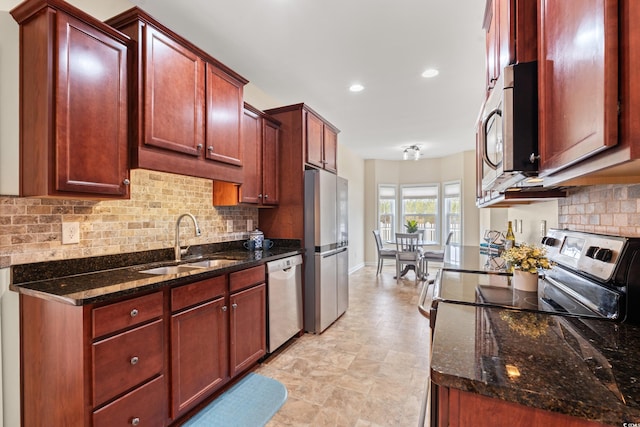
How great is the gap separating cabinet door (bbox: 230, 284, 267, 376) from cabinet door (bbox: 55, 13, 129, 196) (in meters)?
1.09

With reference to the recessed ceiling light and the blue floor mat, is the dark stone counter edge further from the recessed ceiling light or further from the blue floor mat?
the recessed ceiling light

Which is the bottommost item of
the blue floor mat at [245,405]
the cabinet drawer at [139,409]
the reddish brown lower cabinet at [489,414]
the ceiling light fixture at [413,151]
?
the blue floor mat at [245,405]

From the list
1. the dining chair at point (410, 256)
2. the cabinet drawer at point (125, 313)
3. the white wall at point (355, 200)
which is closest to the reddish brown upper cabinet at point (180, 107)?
the cabinet drawer at point (125, 313)

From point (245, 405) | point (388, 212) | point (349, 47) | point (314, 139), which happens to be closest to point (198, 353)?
point (245, 405)

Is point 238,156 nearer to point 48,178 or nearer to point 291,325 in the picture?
point 48,178

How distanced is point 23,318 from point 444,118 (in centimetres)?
485

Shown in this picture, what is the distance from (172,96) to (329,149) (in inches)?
83.1

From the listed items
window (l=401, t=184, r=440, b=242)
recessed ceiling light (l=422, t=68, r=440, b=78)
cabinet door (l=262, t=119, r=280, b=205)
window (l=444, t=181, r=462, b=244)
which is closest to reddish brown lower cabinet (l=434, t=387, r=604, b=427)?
cabinet door (l=262, t=119, r=280, b=205)

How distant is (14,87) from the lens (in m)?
1.44

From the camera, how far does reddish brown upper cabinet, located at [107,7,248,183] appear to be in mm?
1685

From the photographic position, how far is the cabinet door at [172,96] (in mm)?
1716

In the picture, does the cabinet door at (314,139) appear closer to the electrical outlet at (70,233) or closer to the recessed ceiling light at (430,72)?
the recessed ceiling light at (430,72)

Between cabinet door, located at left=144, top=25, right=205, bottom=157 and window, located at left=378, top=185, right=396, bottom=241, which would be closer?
cabinet door, located at left=144, top=25, right=205, bottom=157

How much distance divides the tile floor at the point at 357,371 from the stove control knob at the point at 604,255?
1368mm
